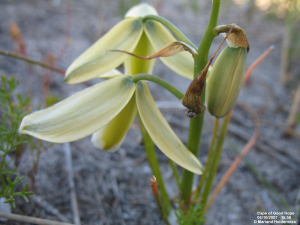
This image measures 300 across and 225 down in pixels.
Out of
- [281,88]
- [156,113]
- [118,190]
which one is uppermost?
[156,113]

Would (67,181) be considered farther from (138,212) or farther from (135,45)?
(135,45)

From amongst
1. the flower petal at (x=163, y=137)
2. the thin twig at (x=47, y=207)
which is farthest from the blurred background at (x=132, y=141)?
the flower petal at (x=163, y=137)

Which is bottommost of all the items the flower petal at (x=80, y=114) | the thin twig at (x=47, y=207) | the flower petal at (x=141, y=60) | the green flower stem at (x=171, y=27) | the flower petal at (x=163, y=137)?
the thin twig at (x=47, y=207)

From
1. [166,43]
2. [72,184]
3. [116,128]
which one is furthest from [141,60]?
[72,184]

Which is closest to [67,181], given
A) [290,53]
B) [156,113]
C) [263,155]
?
[156,113]

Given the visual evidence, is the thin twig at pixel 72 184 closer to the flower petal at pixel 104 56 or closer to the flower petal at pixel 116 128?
the flower petal at pixel 116 128
